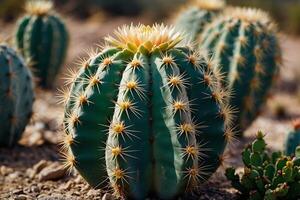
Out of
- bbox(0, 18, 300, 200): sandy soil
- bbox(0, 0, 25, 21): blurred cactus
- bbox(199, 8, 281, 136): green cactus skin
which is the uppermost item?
bbox(0, 0, 25, 21): blurred cactus

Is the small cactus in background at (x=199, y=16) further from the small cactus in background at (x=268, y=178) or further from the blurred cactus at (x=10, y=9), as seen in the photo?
the blurred cactus at (x=10, y=9)

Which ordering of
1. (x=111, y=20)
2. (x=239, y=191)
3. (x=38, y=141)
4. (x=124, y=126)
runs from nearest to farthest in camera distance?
1. (x=124, y=126)
2. (x=239, y=191)
3. (x=38, y=141)
4. (x=111, y=20)

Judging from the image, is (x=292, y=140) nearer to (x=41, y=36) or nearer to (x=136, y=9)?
(x=41, y=36)

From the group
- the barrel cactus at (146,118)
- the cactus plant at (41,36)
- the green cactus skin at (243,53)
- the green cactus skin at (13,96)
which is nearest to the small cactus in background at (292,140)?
the green cactus skin at (243,53)

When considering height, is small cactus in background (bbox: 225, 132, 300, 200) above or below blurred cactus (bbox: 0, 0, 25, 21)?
below

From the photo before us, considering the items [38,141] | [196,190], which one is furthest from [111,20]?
[196,190]

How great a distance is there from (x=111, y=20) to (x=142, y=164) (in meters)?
13.3

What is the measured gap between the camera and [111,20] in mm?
16672

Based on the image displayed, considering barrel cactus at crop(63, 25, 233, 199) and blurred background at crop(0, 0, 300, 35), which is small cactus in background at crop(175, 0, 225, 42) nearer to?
barrel cactus at crop(63, 25, 233, 199)

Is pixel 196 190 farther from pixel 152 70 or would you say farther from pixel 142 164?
pixel 152 70

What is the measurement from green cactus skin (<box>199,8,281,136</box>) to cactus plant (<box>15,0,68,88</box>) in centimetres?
229

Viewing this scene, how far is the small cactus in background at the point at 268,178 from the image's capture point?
3.77 metres

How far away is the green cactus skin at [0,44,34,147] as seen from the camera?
5.06 m

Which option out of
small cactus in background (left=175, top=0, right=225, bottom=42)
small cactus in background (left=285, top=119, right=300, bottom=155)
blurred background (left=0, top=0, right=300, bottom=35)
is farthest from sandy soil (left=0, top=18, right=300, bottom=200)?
blurred background (left=0, top=0, right=300, bottom=35)
